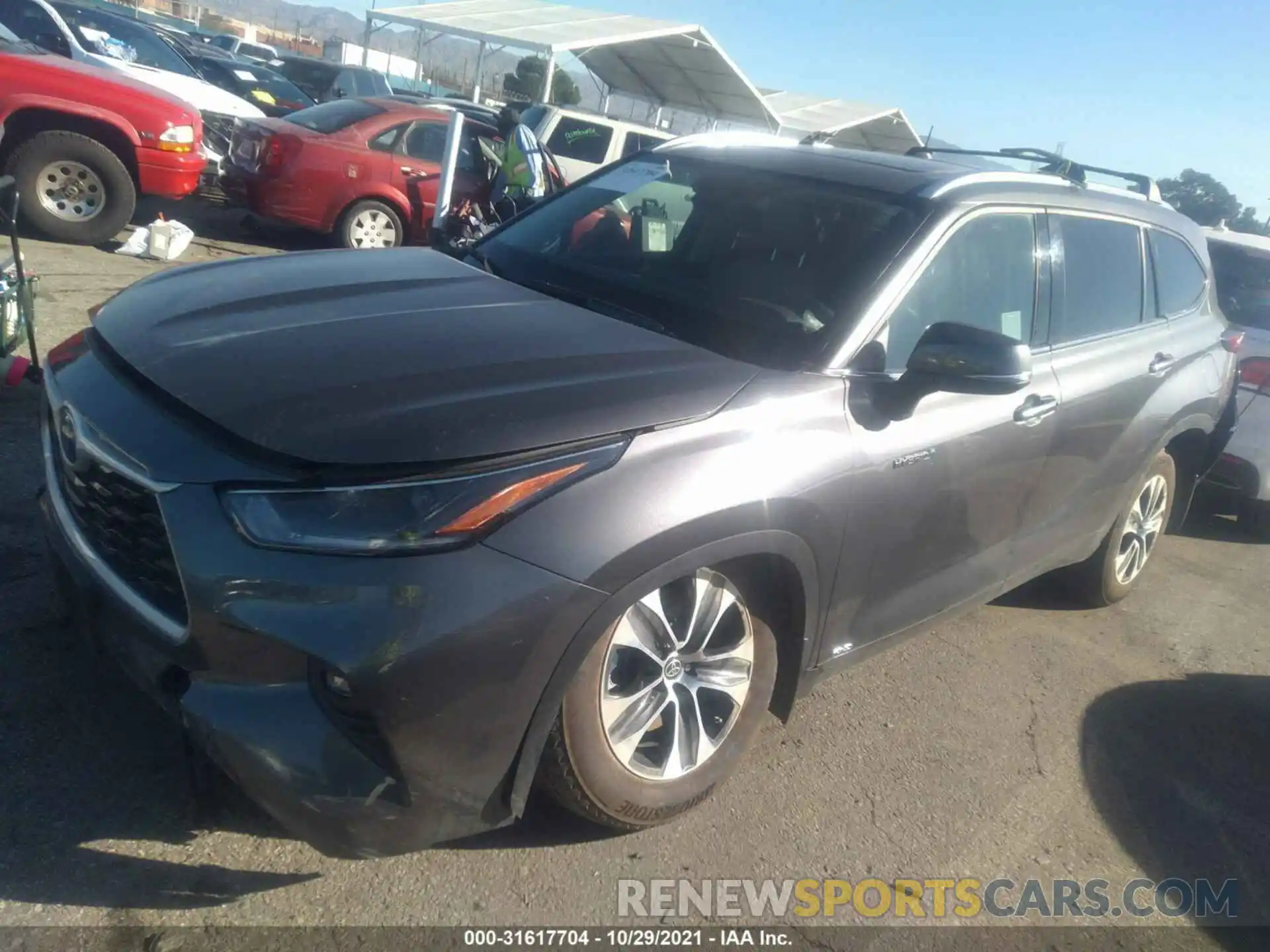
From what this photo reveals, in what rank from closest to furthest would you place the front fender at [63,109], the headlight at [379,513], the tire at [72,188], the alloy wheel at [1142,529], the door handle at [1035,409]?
the headlight at [379,513] < the door handle at [1035,409] < the alloy wheel at [1142,529] < the front fender at [63,109] < the tire at [72,188]

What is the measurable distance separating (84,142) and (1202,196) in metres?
16.8

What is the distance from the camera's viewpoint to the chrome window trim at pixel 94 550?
2.14 m

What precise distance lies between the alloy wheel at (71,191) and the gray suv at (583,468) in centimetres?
559

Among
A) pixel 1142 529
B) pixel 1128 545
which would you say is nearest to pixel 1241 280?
pixel 1142 529

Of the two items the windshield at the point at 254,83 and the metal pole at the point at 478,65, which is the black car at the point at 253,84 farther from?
the metal pole at the point at 478,65

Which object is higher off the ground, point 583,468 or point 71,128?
point 583,468

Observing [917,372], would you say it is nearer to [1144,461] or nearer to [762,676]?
[762,676]

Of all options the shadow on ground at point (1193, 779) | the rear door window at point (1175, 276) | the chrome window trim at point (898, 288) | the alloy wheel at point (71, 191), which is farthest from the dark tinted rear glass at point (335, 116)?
the shadow on ground at point (1193, 779)

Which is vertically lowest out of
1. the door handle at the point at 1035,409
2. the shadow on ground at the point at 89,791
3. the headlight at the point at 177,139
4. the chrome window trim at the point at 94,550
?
the shadow on ground at the point at 89,791

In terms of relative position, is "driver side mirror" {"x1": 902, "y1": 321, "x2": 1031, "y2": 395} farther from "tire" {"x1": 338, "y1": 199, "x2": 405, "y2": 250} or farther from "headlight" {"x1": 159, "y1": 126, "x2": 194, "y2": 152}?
"tire" {"x1": 338, "y1": 199, "x2": 405, "y2": 250}

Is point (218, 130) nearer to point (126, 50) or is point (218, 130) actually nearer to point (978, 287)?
point (126, 50)

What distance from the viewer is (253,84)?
19.1 m

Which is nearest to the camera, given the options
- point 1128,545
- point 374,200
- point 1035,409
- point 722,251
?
point 722,251

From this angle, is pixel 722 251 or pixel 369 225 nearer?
pixel 722 251
